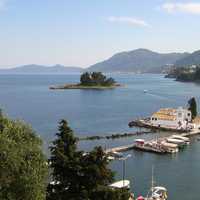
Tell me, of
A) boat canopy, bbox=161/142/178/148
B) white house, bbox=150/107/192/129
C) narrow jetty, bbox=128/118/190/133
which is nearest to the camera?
boat canopy, bbox=161/142/178/148

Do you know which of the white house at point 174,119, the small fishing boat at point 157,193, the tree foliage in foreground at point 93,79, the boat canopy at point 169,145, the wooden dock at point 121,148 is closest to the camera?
the small fishing boat at point 157,193

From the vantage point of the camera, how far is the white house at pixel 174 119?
5569cm

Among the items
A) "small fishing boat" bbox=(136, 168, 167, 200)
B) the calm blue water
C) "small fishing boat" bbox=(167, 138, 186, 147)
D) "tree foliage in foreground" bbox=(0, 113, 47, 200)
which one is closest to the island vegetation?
"tree foliage in foreground" bbox=(0, 113, 47, 200)

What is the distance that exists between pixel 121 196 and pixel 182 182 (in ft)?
57.2

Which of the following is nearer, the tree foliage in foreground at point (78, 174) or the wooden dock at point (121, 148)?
the tree foliage in foreground at point (78, 174)

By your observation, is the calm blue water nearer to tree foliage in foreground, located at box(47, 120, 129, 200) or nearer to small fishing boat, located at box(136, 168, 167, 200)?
small fishing boat, located at box(136, 168, 167, 200)

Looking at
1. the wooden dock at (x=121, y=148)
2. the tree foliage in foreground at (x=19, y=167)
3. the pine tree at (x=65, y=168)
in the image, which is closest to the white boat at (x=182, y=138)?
the wooden dock at (x=121, y=148)

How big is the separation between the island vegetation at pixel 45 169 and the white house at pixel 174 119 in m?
41.3

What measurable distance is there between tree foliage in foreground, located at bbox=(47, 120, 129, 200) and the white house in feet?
135

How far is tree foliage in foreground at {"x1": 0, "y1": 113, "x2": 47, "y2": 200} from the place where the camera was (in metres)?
12.5

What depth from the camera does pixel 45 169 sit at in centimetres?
1433

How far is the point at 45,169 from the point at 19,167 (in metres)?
1.60

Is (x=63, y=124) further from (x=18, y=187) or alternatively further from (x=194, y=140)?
(x=194, y=140)

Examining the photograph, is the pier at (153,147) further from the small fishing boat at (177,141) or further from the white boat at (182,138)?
the white boat at (182,138)
